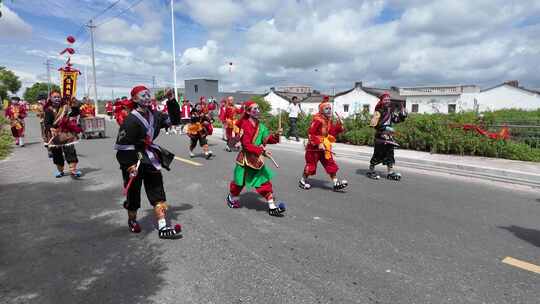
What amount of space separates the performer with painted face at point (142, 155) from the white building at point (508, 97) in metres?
42.2

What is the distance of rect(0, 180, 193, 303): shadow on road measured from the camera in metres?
2.90

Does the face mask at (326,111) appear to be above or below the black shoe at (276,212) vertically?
above

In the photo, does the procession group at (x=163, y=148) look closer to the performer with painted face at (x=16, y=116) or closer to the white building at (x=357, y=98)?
the performer with painted face at (x=16, y=116)

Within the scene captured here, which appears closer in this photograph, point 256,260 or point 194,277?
point 194,277

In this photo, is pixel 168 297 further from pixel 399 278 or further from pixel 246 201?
pixel 246 201

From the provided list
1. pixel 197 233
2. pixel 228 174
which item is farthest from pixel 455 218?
pixel 228 174

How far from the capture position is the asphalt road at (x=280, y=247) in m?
2.92

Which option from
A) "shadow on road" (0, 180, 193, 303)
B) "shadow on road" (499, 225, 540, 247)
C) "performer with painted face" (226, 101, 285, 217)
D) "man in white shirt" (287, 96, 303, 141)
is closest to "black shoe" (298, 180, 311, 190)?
"performer with painted face" (226, 101, 285, 217)

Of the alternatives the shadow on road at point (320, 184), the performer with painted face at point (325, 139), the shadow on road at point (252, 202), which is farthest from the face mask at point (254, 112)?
the shadow on road at point (320, 184)

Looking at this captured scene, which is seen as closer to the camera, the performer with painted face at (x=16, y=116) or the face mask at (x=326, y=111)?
the face mask at (x=326, y=111)

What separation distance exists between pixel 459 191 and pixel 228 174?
4.79 m

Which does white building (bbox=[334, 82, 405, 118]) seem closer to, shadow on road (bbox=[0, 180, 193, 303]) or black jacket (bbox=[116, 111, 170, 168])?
shadow on road (bbox=[0, 180, 193, 303])

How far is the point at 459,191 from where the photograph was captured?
631 cm

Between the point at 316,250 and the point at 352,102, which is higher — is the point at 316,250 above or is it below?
below
